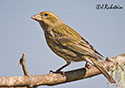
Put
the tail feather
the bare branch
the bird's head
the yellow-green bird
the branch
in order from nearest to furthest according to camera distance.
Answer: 1. the branch
2. the bare branch
3. the tail feather
4. the yellow-green bird
5. the bird's head


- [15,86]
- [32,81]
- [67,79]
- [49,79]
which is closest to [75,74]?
[67,79]

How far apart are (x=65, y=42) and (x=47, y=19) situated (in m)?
0.78

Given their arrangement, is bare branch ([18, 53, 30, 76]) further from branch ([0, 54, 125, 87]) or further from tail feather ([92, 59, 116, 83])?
tail feather ([92, 59, 116, 83])

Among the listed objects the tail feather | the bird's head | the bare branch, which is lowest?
the tail feather

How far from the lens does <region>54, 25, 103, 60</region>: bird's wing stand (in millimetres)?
5820

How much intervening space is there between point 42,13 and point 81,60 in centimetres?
146

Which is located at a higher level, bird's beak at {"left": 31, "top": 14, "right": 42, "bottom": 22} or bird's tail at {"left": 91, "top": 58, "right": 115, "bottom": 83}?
bird's beak at {"left": 31, "top": 14, "right": 42, "bottom": 22}

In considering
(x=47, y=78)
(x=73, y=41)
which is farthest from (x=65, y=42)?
(x=47, y=78)

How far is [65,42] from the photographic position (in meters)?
6.10

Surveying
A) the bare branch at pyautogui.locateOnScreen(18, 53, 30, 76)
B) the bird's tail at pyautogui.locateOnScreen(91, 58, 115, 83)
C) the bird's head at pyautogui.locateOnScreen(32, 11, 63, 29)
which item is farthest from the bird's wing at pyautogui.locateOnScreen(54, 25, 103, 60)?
the bare branch at pyautogui.locateOnScreen(18, 53, 30, 76)

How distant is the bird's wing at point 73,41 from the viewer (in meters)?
5.82

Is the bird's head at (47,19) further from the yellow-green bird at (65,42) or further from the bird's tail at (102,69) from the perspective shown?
the bird's tail at (102,69)

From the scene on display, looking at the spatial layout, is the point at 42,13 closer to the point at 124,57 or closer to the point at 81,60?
the point at 81,60

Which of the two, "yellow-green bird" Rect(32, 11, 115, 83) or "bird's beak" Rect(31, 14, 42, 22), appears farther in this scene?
"bird's beak" Rect(31, 14, 42, 22)
